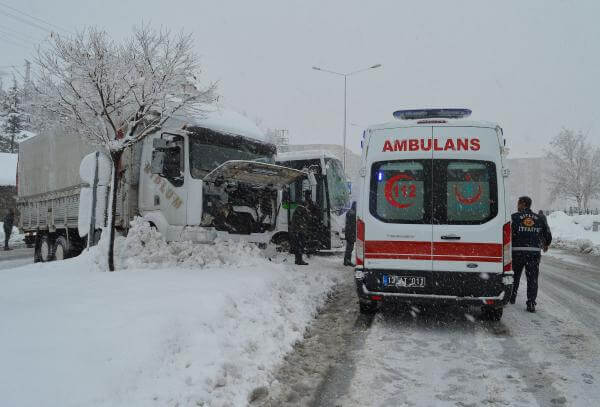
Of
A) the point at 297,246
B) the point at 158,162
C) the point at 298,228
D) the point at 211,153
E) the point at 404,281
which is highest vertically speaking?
the point at 211,153

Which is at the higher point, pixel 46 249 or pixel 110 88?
pixel 110 88

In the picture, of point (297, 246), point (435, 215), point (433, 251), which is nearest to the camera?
point (433, 251)

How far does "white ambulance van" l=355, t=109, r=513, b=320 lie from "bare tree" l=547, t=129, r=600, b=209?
50.6 meters

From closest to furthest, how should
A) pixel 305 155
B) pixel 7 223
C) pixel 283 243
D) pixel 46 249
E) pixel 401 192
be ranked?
pixel 401 192, pixel 46 249, pixel 283 243, pixel 305 155, pixel 7 223

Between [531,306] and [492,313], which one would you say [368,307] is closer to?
[492,313]

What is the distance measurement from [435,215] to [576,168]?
52.1 metres

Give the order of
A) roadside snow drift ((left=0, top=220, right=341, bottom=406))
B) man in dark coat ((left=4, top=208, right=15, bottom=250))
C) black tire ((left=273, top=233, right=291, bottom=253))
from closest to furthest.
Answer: roadside snow drift ((left=0, top=220, right=341, bottom=406)) < black tire ((left=273, top=233, right=291, bottom=253)) < man in dark coat ((left=4, top=208, right=15, bottom=250))

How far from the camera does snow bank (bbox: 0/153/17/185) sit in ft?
94.9

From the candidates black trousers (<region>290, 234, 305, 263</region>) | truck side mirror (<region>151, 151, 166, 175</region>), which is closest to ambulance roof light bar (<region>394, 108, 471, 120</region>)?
truck side mirror (<region>151, 151, 166, 175</region>)

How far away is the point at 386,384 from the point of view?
3.99m

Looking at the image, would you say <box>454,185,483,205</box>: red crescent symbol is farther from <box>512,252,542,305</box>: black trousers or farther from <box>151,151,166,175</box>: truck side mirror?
<box>151,151,166,175</box>: truck side mirror

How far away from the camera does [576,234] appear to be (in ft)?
83.8

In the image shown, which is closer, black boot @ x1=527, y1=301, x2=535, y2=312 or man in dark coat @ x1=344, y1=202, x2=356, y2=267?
black boot @ x1=527, y1=301, x2=535, y2=312

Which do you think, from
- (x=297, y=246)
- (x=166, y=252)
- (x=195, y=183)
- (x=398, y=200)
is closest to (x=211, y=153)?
(x=195, y=183)
